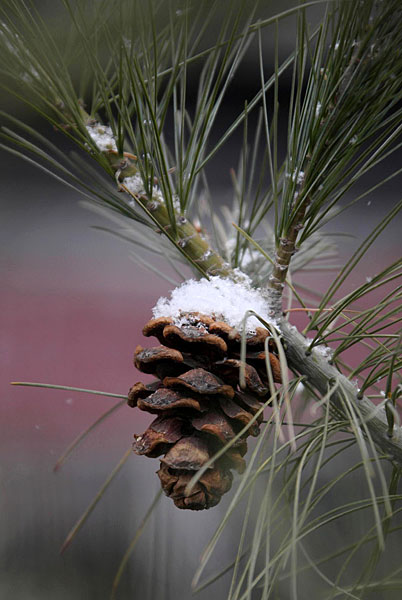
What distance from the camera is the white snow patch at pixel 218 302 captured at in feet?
0.50

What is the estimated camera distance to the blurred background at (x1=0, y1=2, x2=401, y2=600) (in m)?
0.32

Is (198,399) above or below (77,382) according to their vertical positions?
below

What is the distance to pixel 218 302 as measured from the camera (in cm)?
15

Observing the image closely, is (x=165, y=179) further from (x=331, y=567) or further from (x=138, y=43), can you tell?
(x=331, y=567)

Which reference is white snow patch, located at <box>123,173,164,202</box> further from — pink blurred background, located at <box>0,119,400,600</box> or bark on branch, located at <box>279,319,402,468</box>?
pink blurred background, located at <box>0,119,400,600</box>

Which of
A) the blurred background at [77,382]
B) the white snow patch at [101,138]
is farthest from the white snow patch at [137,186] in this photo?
the blurred background at [77,382]

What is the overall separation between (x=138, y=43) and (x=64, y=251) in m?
0.44

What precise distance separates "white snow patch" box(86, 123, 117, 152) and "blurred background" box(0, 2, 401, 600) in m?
0.15

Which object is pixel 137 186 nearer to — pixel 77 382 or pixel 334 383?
pixel 334 383

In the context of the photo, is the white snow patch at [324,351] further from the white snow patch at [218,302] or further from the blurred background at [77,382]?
the blurred background at [77,382]

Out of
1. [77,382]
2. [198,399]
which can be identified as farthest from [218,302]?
[77,382]

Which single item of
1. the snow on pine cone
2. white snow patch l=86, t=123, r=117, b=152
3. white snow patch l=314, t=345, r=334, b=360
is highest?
white snow patch l=86, t=123, r=117, b=152

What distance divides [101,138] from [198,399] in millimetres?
95

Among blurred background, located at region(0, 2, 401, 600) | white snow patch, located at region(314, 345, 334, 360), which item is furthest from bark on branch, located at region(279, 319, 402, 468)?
blurred background, located at region(0, 2, 401, 600)
